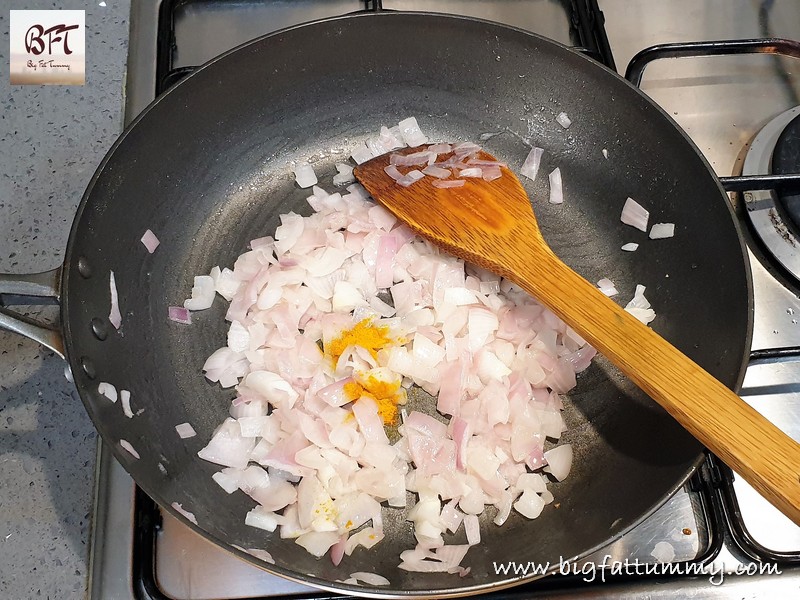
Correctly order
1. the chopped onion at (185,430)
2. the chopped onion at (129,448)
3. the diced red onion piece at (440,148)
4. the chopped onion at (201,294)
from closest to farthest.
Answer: the chopped onion at (129,448) → the chopped onion at (185,430) → the chopped onion at (201,294) → the diced red onion piece at (440,148)

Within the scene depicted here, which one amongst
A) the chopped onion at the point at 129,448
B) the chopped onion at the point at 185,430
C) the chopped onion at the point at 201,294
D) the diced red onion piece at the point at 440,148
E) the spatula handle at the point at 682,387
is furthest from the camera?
the diced red onion piece at the point at 440,148

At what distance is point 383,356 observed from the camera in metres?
1.03

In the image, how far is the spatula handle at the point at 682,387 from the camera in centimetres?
72

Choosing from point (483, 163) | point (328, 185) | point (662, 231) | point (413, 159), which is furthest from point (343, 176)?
point (662, 231)

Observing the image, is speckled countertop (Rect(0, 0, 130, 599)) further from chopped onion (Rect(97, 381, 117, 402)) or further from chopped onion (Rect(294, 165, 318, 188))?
chopped onion (Rect(294, 165, 318, 188))

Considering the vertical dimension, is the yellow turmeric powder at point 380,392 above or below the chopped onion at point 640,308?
below

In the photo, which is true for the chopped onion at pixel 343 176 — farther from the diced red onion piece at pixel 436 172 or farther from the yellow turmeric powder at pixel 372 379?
the yellow turmeric powder at pixel 372 379

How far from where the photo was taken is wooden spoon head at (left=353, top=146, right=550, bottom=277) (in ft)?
3.46

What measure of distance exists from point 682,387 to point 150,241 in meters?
0.84

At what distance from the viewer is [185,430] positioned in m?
0.99

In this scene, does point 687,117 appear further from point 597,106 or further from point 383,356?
point 383,356

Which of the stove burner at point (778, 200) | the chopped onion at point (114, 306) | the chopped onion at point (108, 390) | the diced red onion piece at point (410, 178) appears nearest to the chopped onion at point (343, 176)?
the diced red onion piece at point (410, 178)

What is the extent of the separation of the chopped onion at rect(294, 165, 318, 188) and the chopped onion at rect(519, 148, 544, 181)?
1.33ft

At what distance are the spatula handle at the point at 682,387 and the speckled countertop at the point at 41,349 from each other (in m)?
0.73
